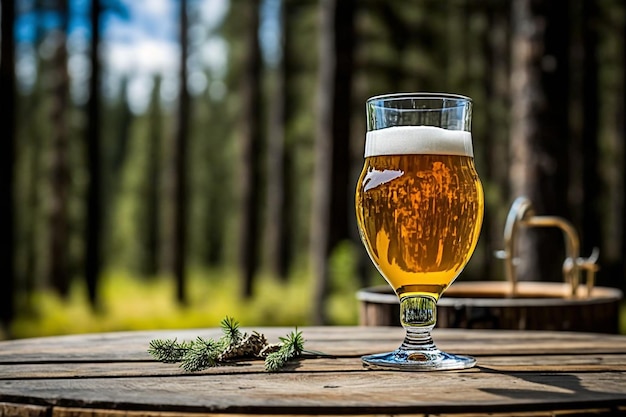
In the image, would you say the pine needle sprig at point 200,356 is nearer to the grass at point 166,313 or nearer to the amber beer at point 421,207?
the amber beer at point 421,207

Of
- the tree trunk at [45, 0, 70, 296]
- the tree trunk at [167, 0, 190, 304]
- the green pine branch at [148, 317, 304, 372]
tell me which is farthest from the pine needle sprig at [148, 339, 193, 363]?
the tree trunk at [45, 0, 70, 296]

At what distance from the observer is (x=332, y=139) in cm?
818

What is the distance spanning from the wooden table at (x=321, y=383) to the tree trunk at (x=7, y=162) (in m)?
7.90

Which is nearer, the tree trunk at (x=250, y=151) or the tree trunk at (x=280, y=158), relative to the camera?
the tree trunk at (x=250, y=151)

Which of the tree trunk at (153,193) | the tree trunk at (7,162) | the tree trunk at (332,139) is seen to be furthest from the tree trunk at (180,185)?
the tree trunk at (153,193)

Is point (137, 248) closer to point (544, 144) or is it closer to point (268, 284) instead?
point (268, 284)

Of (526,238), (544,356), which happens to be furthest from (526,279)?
(544,356)

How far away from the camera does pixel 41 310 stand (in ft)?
43.5

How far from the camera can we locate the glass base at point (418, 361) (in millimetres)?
1537

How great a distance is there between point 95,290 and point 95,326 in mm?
866

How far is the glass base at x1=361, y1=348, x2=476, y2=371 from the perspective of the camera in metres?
1.54

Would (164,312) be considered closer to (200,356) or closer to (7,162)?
(7,162)

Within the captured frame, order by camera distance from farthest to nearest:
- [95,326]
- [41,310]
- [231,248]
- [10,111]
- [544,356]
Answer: [231,248] → [41,310] → [95,326] → [10,111] → [544,356]

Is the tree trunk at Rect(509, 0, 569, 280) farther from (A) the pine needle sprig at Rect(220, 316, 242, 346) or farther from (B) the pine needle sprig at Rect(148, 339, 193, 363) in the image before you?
(B) the pine needle sprig at Rect(148, 339, 193, 363)
